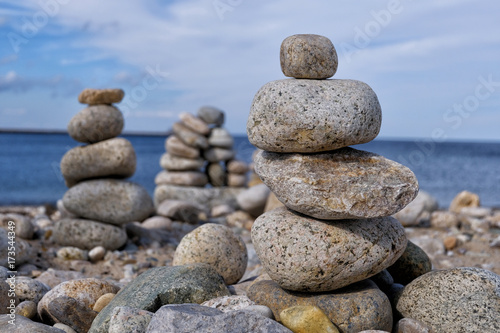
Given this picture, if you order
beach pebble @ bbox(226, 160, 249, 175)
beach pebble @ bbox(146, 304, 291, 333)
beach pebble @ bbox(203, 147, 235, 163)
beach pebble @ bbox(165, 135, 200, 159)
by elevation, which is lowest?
beach pebble @ bbox(226, 160, 249, 175)

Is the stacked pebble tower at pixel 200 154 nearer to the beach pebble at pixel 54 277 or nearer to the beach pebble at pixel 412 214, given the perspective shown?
the beach pebble at pixel 412 214

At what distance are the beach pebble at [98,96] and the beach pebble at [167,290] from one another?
4642 millimetres

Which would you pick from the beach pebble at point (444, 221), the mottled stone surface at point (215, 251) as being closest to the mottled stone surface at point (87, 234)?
the mottled stone surface at point (215, 251)

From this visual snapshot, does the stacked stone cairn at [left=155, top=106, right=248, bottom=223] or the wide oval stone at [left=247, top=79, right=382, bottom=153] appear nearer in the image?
the wide oval stone at [left=247, top=79, right=382, bottom=153]

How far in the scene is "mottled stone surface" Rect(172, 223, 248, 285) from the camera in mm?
5668

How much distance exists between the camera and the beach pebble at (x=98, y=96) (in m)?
8.64

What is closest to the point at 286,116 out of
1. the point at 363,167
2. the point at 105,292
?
the point at 363,167

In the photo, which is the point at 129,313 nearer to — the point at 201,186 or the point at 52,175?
the point at 201,186

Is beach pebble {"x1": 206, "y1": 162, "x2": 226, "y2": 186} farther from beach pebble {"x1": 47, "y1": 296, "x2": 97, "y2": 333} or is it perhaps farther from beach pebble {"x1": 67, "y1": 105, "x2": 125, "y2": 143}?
beach pebble {"x1": 47, "y1": 296, "x2": 97, "y2": 333}

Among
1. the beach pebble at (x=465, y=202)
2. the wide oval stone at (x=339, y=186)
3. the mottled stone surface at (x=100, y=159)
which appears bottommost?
the beach pebble at (x=465, y=202)

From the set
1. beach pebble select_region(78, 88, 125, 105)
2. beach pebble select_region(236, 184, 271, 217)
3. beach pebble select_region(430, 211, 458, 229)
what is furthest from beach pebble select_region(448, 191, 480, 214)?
beach pebble select_region(78, 88, 125, 105)

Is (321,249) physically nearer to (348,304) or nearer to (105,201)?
(348,304)

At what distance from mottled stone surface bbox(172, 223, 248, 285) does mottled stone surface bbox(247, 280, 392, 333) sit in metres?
1.17

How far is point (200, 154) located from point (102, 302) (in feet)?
30.9
